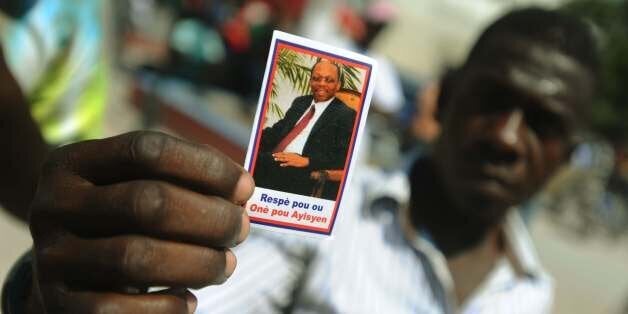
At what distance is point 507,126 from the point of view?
5.34 feet

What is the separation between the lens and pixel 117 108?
7.48 metres

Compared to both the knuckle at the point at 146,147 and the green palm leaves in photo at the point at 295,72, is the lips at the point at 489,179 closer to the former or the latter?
the green palm leaves in photo at the point at 295,72

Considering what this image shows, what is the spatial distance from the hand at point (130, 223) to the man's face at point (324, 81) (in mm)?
179

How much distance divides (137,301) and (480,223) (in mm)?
1330

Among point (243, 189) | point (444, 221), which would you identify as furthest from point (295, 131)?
point (444, 221)

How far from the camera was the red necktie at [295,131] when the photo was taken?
→ 0.85m

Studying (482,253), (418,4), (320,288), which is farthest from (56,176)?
(418,4)

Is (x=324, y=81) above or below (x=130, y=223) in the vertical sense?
above

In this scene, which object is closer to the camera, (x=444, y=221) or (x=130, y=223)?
(x=130, y=223)

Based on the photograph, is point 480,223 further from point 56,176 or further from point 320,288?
point 56,176

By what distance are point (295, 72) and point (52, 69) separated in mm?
889

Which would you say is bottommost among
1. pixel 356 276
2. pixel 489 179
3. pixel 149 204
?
pixel 356 276

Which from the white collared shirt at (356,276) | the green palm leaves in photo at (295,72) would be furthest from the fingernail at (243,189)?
the white collared shirt at (356,276)

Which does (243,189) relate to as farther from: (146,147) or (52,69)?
(52,69)
